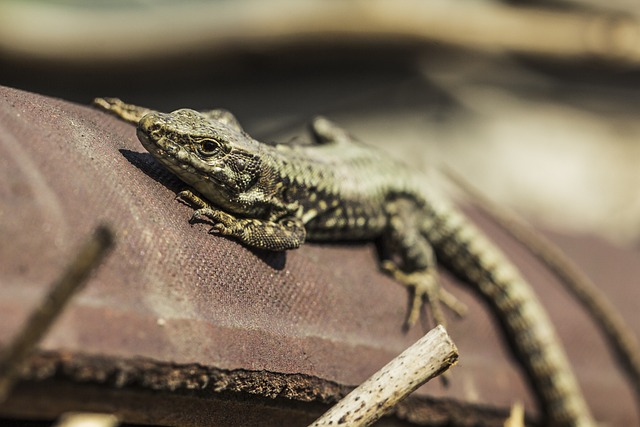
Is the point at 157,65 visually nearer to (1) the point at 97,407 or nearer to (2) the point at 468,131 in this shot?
(2) the point at 468,131

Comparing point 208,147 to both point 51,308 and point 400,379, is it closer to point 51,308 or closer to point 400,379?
point 400,379

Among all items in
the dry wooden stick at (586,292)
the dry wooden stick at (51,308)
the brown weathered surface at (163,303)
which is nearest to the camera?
the dry wooden stick at (51,308)

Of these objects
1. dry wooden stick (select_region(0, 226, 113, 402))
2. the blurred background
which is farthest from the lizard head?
the blurred background

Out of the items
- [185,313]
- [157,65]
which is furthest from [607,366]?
[157,65]

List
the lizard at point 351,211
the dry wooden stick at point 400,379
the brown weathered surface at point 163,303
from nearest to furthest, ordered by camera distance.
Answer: the brown weathered surface at point 163,303
the dry wooden stick at point 400,379
the lizard at point 351,211

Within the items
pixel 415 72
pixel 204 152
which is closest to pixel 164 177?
pixel 204 152

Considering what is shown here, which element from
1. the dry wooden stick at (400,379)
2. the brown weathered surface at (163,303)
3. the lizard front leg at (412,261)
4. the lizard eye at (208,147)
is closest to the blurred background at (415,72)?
the lizard front leg at (412,261)

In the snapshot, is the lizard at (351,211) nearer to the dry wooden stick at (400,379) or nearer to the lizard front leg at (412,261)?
the lizard front leg at (412,261)

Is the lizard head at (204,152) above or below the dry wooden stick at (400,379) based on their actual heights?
above
